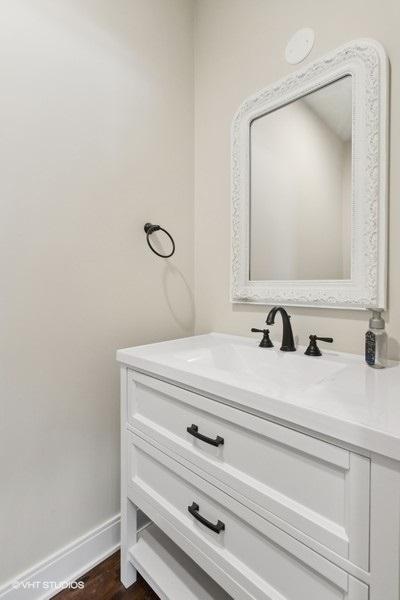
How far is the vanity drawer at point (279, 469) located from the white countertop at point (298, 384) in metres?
0.04

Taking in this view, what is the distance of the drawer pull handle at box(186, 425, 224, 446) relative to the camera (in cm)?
76

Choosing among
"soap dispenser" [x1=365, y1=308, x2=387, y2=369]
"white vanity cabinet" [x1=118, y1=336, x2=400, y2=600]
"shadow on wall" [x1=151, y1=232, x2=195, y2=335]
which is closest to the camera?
"white vanity cabinet" [x1=118, y1=336, x2=400, y2=600]

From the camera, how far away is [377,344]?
34.3 inches

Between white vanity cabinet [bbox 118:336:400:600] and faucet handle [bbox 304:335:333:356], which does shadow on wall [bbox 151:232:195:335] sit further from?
faucet handle [bbox 304:335:333:356]

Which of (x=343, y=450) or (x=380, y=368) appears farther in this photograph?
(x=380, y=368)

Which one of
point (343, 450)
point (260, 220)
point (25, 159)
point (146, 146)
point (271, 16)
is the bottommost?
point (343, 450)

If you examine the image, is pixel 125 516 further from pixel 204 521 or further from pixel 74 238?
pixel 74 238

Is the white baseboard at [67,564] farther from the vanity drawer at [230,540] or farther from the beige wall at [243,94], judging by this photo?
the beige wall at [243,94]

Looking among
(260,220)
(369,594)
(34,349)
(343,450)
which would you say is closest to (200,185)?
(260,220)

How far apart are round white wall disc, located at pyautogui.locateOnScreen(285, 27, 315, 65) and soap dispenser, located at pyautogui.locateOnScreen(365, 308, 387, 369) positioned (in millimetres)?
983

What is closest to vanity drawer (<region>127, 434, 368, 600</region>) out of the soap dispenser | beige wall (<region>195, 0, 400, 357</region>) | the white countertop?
the white countertop

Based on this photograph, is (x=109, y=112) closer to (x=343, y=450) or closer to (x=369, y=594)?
(x=343, y=450)

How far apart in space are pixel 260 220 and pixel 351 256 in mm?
424

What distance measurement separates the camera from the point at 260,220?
1.28 meters
